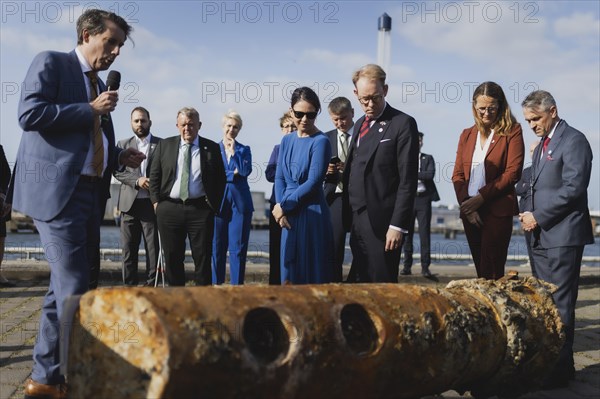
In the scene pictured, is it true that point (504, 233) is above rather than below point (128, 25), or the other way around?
below

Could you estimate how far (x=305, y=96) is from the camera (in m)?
4.91

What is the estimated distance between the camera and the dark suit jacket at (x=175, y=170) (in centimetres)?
618

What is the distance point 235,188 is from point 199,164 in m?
0.81

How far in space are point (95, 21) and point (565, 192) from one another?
9.94 feet

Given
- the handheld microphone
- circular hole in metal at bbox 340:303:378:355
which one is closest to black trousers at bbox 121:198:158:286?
the handheld microphone

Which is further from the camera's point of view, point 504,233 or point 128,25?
point 504,233

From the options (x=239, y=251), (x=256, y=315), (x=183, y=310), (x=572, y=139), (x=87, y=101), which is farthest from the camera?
(x=239, y=251)

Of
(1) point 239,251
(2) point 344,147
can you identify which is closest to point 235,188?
(1) point 239,251

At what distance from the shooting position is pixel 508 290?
389 cm

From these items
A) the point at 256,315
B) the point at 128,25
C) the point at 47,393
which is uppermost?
the point at 128,25

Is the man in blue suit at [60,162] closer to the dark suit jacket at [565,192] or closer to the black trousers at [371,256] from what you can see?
the black trousers at [371,256]

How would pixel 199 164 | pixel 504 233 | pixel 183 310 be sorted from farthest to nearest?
pixel 199 164 → pixel 504 233 → pixel 183 310

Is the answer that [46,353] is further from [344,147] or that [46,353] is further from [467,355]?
→ [344,147]

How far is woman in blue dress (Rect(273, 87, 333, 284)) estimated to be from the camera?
193 inches
